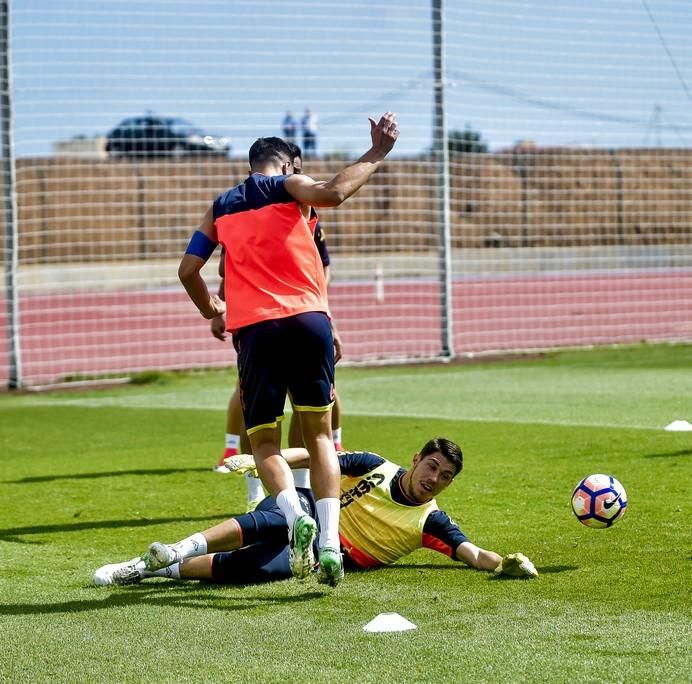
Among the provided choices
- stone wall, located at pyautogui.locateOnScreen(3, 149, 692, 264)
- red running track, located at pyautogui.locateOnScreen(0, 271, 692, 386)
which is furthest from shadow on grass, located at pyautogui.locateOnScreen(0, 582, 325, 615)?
stone wall, located at pyautogui.locateOnScreen(3, 149, 692, 264)

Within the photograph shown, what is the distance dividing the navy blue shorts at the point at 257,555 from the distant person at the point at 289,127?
12.3 m

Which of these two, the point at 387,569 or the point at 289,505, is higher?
the point at 289,505

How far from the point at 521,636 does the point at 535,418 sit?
21.7 feet

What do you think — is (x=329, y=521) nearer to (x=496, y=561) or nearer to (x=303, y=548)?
(x=303, y=548)

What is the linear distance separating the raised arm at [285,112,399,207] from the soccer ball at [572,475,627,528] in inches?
73.1

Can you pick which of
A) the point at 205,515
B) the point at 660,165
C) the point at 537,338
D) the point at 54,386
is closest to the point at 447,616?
the point at 205,515

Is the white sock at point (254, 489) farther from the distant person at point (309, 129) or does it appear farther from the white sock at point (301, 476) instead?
the distant person at point (309, 129)

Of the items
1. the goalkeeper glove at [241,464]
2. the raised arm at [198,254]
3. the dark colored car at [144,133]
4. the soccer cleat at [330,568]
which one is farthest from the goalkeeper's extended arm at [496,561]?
the dark colored car at [144,133]

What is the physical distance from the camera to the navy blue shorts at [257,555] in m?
5.77

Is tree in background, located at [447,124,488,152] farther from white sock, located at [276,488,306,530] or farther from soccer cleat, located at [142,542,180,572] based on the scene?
soccer cleat, located at [142,542,180,572]

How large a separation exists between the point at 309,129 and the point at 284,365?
1326 centimetres

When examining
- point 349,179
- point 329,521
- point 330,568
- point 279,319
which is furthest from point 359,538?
point 349,179

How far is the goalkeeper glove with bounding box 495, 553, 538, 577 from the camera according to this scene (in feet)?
18.1

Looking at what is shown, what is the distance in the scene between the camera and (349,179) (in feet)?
17.6
